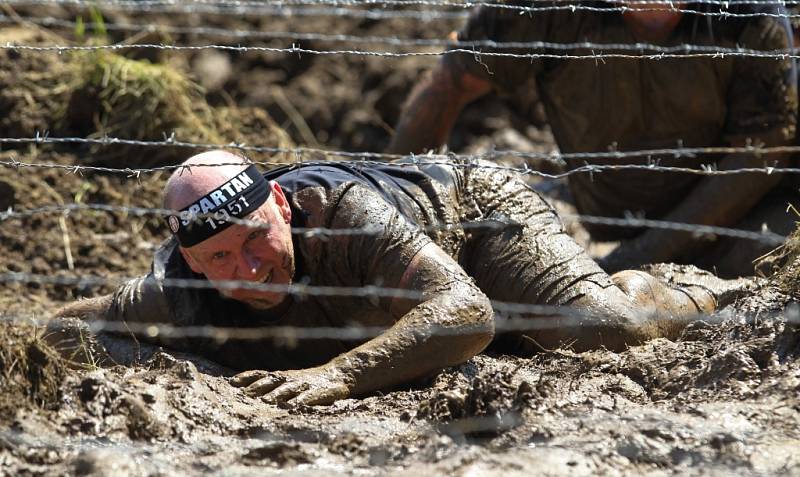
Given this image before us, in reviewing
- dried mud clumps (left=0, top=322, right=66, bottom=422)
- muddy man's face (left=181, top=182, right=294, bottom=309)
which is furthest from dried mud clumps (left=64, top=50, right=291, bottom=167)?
dried mud clumps (left=0, top=322, right=66, bottom=422)

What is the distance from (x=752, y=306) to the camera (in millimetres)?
4848

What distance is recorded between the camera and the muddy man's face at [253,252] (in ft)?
15.9

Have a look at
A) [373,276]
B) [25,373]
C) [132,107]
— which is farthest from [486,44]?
[132,107]

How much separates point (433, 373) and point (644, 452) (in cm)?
109

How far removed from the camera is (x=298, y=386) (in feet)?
14.7

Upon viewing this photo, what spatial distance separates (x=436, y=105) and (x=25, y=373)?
12.0 feet

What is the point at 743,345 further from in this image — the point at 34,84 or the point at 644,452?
the point at 34,84

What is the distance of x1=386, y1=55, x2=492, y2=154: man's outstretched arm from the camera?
725 cm

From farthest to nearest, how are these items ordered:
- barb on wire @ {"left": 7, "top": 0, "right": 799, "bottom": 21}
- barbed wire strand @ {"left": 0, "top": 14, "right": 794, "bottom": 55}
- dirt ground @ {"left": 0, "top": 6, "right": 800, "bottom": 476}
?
1. barbed wire strand @ {"left": 0, "top": 14, "right": 794, "bottom": 55}
2. barb on wire @ {"left": 7, "top": 0, "right": 799, "bottom": 21}
3. dirt ground @ {"left": 0, "top": 6, "right": 800, "bottom": 476}

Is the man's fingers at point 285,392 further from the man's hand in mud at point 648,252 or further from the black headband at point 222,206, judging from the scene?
the man's hand in mud at point 648,252

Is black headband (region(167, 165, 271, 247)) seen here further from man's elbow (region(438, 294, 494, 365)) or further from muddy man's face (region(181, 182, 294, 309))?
man's elbow (region(438, 294, 494, 365))

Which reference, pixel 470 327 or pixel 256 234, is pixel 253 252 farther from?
pixel 470 327

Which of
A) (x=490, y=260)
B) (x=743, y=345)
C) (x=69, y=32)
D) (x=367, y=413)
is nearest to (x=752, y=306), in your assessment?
(x=743, y=345)

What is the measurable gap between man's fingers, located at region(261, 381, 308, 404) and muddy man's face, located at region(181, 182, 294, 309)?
509mm
